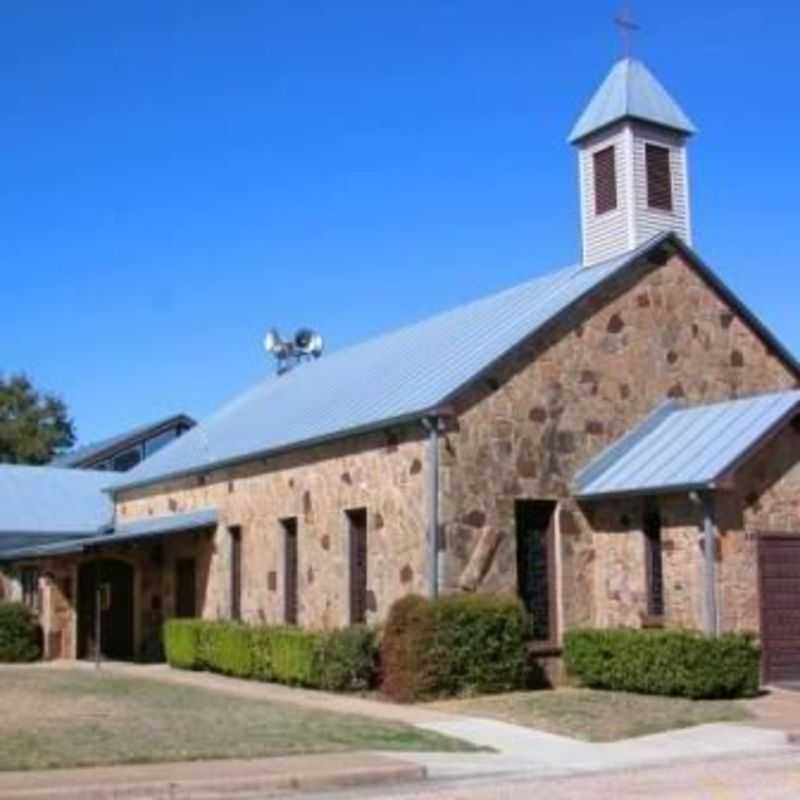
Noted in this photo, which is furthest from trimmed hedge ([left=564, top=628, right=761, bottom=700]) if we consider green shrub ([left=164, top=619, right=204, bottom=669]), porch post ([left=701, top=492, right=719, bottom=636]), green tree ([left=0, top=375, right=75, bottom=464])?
green tree ([left=0, top=375, right=75, bottom=464])

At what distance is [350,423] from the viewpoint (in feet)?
83.7

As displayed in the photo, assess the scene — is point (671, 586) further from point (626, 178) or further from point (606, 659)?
point (626, 178)

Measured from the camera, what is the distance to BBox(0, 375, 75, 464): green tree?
79.6 m

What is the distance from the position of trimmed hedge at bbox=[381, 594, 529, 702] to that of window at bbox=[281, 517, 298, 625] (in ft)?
20.3

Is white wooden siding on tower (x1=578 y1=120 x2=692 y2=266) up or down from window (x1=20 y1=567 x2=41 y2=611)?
up

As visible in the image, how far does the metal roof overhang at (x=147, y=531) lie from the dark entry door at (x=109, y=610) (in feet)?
3.74

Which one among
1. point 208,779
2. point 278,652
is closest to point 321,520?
point 278,652

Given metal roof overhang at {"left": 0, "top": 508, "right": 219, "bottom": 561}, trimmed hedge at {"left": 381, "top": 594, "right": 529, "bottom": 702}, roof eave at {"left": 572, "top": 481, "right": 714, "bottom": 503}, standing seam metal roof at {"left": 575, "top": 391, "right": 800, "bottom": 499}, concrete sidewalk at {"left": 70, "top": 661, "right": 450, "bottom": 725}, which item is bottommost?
concrete sidewalk at {"left": 70, "top": 661, "right": 450, "bottom": 725}

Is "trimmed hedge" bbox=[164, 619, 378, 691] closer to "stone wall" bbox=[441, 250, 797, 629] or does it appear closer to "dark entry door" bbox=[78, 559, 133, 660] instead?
"stone wall" bbox=[441, 250, 797, 629]

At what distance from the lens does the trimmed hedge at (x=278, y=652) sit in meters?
22.9

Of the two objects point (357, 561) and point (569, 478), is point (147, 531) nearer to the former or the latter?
point (357, 561)

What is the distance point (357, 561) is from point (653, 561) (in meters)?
5.61

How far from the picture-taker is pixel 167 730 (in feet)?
53.7

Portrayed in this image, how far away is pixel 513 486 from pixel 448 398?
1.92 meters
